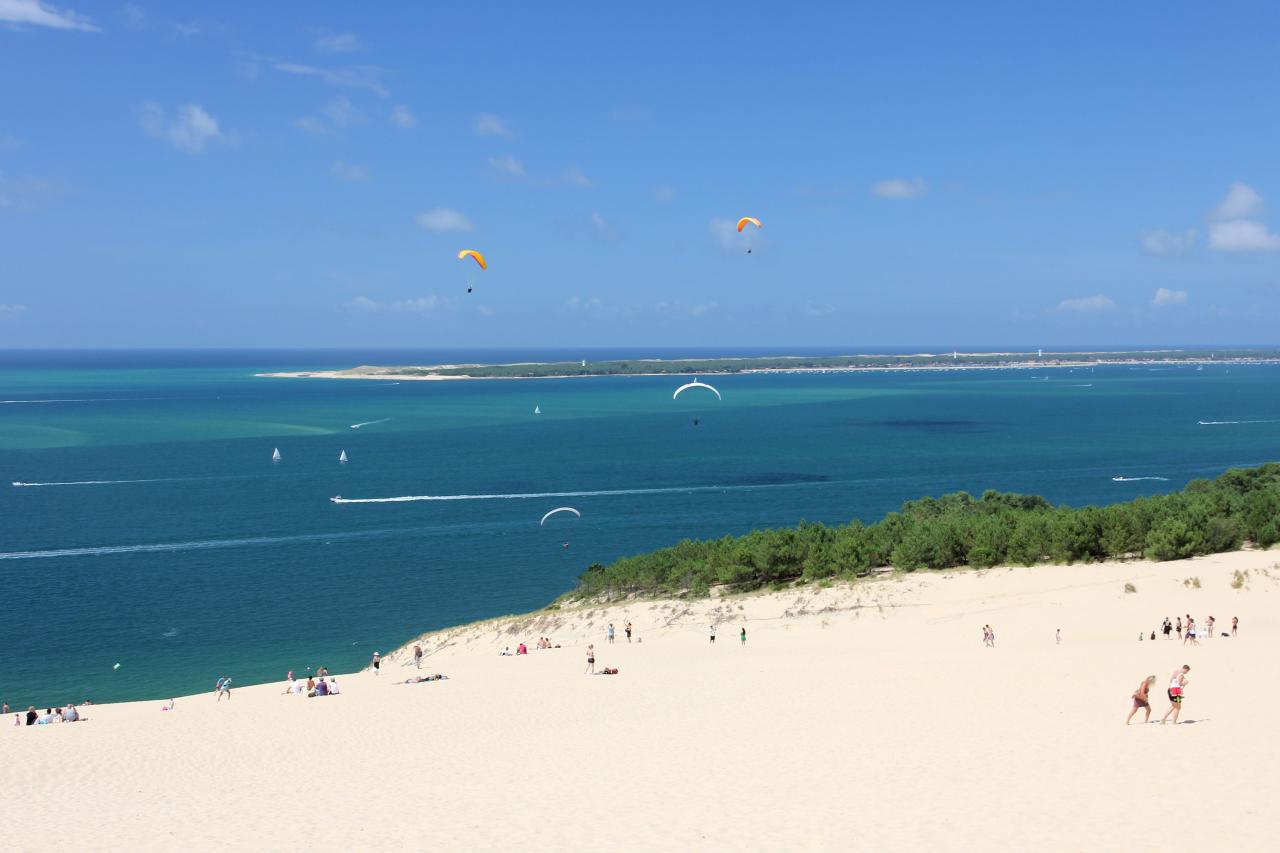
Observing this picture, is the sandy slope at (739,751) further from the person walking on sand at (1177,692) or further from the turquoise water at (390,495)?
the turquoise water at (390,495)

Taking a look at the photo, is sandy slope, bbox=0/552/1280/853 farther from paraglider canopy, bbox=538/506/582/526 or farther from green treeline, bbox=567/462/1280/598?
paraglider canopy, bbox=538/506/582/526

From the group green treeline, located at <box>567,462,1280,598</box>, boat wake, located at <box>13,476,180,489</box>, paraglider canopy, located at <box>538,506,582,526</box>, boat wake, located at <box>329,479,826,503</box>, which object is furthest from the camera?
boat wake, located at <box>13,476,180,489</box>

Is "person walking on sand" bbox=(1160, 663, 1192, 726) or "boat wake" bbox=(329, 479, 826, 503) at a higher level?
"person walking on sand" bbox=(1160, 663, 1192, 726)

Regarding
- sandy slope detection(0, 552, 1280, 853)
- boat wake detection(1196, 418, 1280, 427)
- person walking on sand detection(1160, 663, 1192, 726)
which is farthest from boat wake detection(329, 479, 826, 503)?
boat wake detection(1196, 418, 1280, 427)

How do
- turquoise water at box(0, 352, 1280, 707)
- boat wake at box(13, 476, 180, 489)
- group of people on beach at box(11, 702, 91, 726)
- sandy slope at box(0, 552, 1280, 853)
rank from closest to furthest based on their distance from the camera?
1. sandy slope at box(0, 552, 1280, 853)
2. group of people on beach at box(11, 702, 91, 726)
3. turquoise water at box(0, 352, 1280, 707)
4. boat wake at box(13, 476, 180, 489)

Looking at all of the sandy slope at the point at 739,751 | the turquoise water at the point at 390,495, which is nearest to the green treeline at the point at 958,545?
the sandy slope at the point at 739,751

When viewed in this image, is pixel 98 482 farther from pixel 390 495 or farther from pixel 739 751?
pixel 739 751

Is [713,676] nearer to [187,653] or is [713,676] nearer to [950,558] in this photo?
[950,558]
